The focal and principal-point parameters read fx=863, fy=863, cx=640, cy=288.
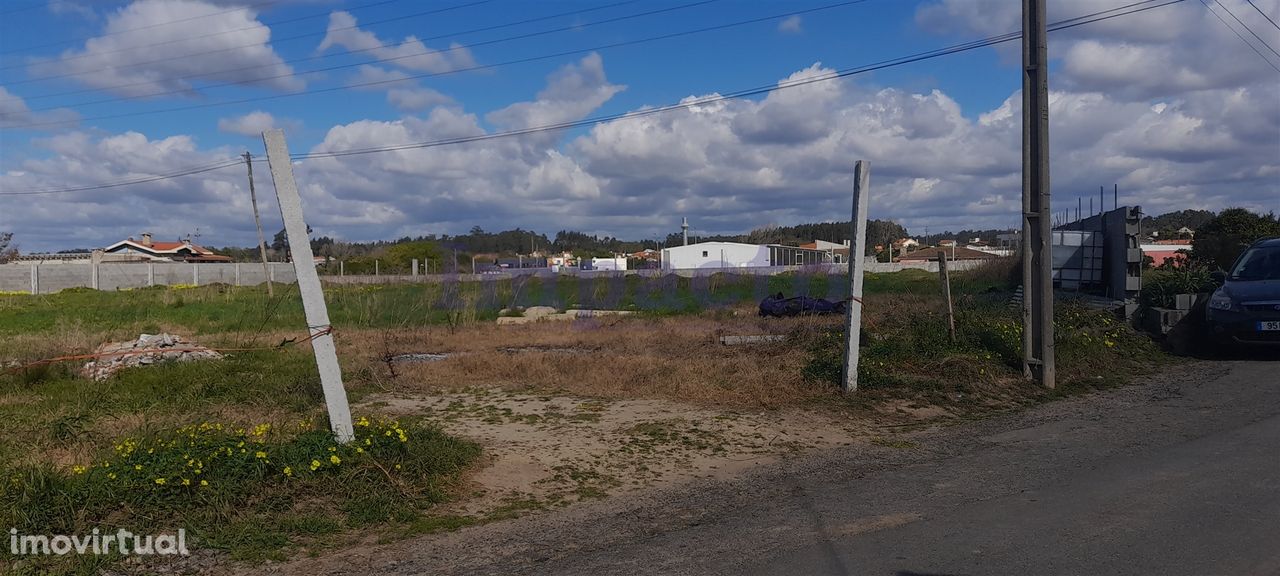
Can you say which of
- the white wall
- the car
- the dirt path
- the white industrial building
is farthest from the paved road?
the white wall

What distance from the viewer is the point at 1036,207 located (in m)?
11.2

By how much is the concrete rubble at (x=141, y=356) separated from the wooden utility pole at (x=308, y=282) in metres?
5.53

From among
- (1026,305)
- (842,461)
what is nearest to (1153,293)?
(1026,305)

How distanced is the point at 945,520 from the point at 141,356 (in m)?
11.6

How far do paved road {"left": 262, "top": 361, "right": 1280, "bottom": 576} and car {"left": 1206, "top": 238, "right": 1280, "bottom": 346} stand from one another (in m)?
4.37

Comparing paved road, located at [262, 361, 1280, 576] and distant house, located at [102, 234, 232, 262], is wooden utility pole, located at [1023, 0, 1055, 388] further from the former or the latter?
distant house, located at [102, 234, 232, 262]

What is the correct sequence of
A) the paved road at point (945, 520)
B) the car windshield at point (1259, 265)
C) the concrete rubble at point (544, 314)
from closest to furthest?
the paved road at point (945, 520), the car windshield at point (1259, 265), the concrete rubble at point (544, 314)

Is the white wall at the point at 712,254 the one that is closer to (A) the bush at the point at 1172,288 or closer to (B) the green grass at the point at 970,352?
(A) the bush at the point at 1172,288

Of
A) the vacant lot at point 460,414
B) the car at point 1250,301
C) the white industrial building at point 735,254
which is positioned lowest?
the vacant lot at point 460,414

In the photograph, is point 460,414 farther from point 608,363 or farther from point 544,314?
point 544,314

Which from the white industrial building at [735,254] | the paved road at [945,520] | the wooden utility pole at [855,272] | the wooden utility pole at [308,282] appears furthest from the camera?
A: the white industrial building at [735,254]

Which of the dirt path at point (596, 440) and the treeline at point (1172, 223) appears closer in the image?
the dirt path at point (596, 440)

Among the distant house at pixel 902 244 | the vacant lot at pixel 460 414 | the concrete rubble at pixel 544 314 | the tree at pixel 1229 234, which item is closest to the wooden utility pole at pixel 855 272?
the vacant lot at pixel 460 414

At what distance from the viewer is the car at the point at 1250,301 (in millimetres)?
11922
